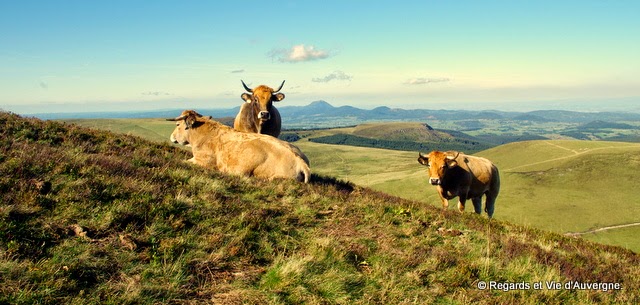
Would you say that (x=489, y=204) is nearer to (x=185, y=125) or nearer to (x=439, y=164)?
(x=439, y=164)

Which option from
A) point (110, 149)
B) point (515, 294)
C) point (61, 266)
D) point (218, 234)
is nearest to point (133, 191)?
point (218, 234)

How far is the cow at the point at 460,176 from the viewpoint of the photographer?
16.7 m

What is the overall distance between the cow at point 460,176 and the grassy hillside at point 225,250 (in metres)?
7.08

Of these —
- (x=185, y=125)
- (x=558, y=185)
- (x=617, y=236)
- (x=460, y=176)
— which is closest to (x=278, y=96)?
(x=185, y=125)

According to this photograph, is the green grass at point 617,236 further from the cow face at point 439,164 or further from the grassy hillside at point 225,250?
the grassy hillside at point 225,250

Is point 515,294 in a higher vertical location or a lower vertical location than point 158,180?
lower

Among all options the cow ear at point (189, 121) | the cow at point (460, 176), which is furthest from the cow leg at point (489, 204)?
the cow ear at point (189, 121)

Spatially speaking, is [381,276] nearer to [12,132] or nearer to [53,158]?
[53,158]

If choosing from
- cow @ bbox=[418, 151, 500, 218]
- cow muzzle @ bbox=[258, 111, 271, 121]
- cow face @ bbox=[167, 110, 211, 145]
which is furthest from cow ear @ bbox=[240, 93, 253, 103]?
cow @ bbox=[418, 151, 500, 218]

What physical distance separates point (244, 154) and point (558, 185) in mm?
112345

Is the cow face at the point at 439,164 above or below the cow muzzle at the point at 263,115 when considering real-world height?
below

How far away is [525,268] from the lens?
23.3 ft

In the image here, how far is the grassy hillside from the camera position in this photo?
4840 mm

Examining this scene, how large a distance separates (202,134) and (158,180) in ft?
19.3
